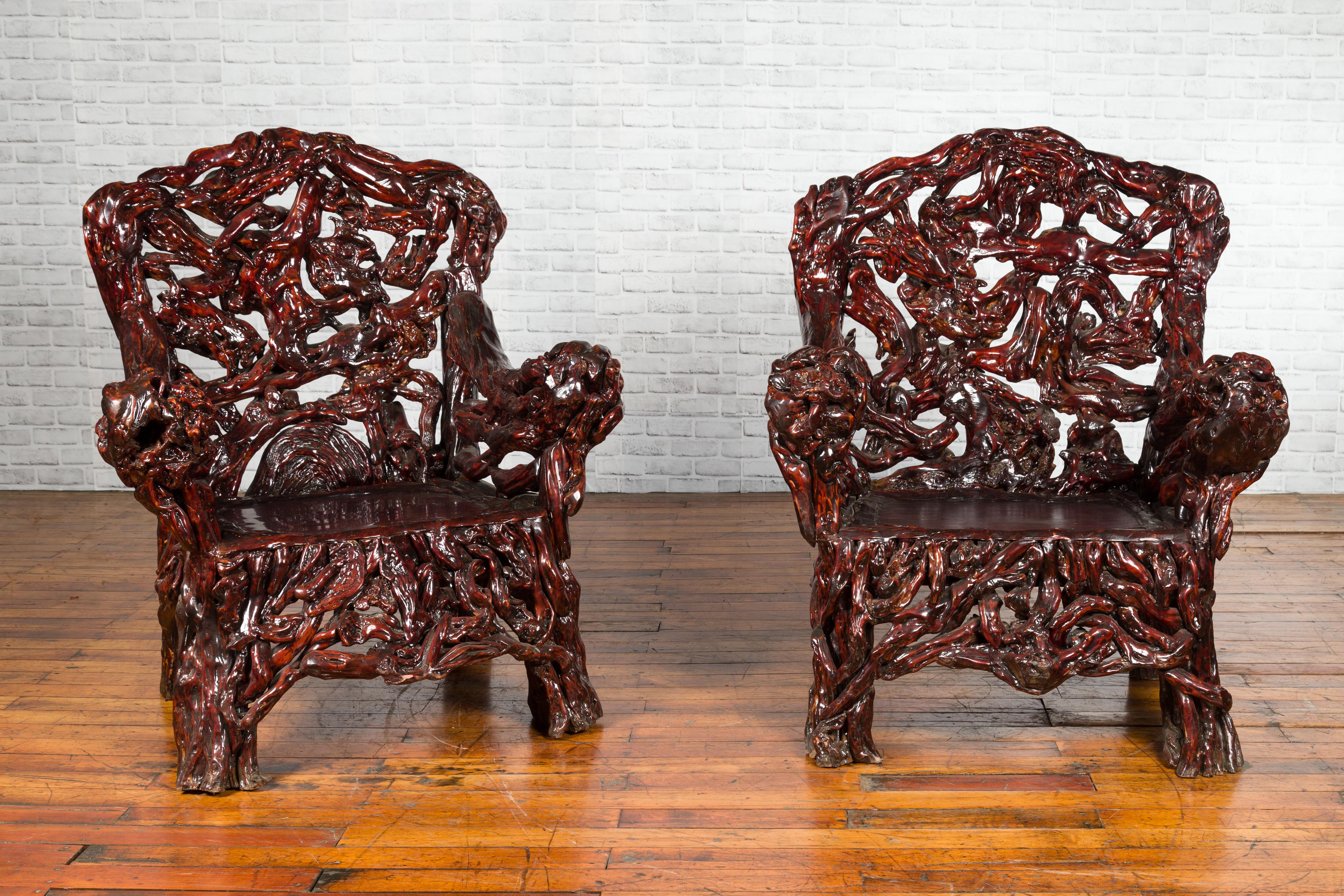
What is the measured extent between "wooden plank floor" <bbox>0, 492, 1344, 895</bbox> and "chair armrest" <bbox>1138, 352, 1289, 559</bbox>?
0.47m

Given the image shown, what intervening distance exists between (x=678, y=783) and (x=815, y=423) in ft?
2.29

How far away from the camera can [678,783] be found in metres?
2.34

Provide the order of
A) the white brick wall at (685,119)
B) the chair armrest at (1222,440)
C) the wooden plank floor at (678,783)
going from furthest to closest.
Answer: the white brick wall at (685,119) < the chair armrest at (1222,440) < the wooden plank floor at (678,783)

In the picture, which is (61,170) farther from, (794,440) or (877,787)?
(877,787)

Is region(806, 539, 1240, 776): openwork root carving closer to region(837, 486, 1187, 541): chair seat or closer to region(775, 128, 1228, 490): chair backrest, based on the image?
region(837, 486, 1187, 541): chair seat

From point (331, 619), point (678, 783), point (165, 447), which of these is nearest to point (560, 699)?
point (678, 783)

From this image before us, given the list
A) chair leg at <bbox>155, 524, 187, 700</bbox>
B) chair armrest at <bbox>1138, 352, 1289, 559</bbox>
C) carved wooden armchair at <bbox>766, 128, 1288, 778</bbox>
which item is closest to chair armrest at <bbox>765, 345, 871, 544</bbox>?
carved wooden armchair at <bbox>766, 128, 1288, 778</bbox>

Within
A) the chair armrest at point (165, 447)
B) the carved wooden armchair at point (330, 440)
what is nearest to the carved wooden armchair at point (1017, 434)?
the carved wooden armchair at point (330, 440)

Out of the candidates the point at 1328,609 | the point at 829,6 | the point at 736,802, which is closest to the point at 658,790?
the point at 736,802

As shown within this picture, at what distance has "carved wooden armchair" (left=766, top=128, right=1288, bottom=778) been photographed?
2303mm

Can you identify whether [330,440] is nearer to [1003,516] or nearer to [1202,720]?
[1003,516]

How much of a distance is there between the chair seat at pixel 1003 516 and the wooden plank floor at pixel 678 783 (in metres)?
0.44

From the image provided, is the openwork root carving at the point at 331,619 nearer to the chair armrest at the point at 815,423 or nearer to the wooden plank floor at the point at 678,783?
the wooden plank floor at the point at 678,783

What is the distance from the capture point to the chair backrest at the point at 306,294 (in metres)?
2.63
